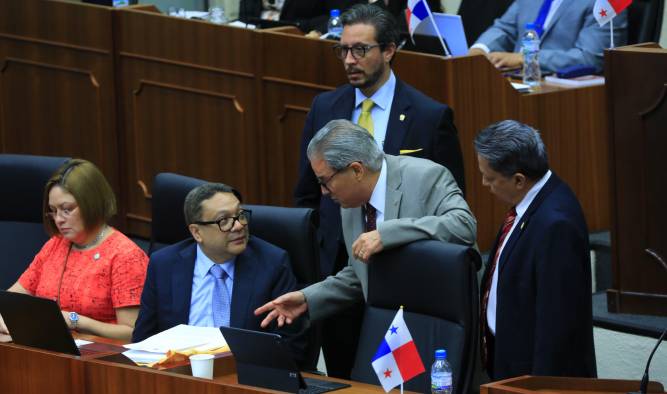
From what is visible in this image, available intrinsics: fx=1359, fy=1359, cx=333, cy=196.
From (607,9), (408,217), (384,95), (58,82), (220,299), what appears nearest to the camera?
(408,217)

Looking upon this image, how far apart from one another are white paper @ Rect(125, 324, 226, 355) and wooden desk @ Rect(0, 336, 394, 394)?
0.12 meters

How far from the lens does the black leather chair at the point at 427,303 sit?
3.93 m

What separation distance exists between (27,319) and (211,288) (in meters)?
0.67

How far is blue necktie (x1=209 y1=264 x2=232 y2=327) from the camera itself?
14.9 ft

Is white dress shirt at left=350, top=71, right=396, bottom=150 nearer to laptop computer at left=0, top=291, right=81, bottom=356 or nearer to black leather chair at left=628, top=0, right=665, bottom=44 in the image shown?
laptop computer at left=0, top=291, right=81, bottom=356

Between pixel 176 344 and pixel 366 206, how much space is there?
0.74m

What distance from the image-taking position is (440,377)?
370 cm

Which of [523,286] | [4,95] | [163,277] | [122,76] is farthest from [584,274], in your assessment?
[4,95]

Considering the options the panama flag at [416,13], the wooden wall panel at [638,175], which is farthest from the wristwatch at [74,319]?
the panama flag at [416,13]

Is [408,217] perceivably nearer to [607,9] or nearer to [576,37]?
[607,9]

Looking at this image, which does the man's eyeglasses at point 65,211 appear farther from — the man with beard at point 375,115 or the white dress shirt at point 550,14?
the white dress shirt at point 550,14

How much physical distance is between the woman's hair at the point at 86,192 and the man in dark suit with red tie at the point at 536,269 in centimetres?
172

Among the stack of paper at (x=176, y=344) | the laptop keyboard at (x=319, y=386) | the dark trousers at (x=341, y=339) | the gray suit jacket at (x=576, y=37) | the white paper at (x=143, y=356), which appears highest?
the gray suit jacket at (x=576, y=37)

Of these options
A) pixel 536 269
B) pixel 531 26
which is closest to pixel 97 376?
pixel 536 269
